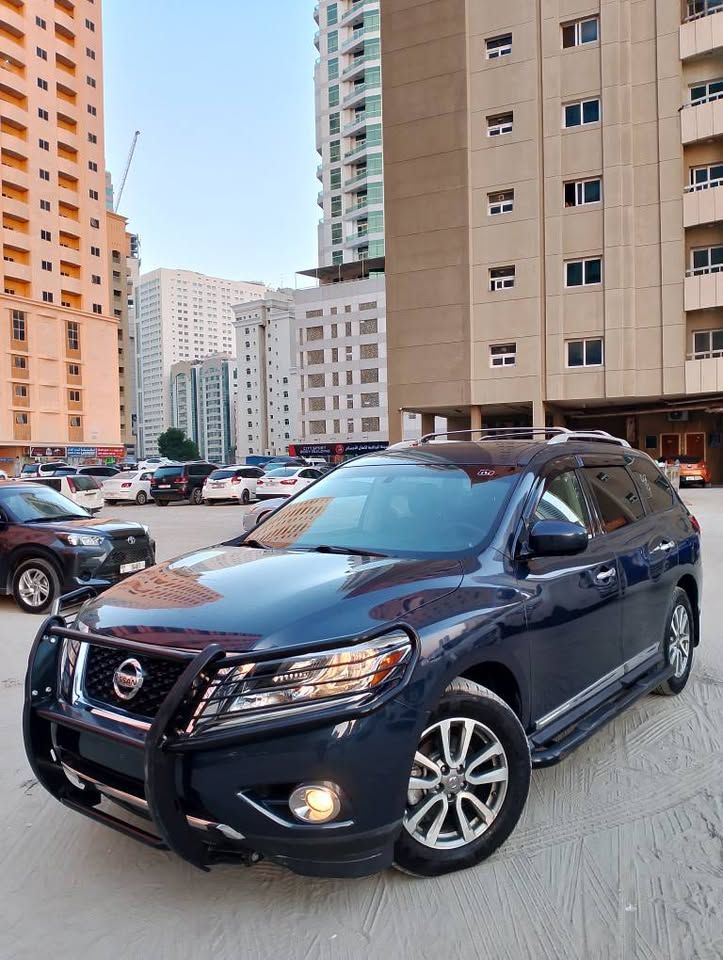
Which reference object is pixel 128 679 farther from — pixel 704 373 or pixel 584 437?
pixel 704 373

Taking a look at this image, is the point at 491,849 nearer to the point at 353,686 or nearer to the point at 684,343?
the point at 353,686

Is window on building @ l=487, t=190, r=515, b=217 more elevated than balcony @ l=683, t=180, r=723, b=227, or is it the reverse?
window on building @ l=487, t=190, r=515, b=217

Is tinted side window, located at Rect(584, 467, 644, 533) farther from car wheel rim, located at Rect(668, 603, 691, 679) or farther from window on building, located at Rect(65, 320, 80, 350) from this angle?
window on building, located at Rect(65, 320, 80, 350)

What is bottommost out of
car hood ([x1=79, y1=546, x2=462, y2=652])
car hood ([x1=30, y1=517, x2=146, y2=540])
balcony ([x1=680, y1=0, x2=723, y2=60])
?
car hood ([x1=30, y1=517, x2=146, y2=540])

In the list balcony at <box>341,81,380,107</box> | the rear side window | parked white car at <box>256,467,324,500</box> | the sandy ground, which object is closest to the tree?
balcony at <box>341,81,380,107</box>

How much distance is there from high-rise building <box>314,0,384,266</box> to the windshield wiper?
88.0 meters

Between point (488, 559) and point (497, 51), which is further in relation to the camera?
point (497, 51)

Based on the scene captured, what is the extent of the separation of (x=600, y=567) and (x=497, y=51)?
3803 centimetres

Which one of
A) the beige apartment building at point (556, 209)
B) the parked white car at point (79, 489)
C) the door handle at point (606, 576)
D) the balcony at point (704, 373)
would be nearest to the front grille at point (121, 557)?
the door handle at point (606, 576)

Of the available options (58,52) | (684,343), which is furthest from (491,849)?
(58,52)

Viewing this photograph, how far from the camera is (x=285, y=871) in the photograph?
9.74 ft

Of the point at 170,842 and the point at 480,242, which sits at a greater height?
the point at 480,242

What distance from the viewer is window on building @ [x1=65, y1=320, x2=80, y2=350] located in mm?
68438

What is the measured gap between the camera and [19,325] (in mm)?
63781
